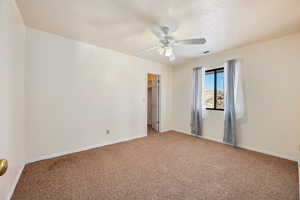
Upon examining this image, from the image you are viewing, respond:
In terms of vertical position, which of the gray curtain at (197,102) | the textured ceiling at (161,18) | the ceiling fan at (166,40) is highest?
the textured ceiling at (161,18)

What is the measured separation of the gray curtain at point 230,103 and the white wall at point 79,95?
87.7 inches

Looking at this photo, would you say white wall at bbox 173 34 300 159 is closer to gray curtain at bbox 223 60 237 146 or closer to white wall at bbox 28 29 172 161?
gray curtain at bbox 223 60 237 146

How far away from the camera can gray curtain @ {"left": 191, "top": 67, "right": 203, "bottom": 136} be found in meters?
3.73

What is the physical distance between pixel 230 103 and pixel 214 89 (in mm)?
676

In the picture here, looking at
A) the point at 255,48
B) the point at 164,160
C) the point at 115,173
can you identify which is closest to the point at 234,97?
the point at 255,48

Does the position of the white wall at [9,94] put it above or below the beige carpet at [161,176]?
above

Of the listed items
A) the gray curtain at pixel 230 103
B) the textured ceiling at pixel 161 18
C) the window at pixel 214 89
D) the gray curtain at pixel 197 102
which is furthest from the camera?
the gray curtain at pixel 197 102

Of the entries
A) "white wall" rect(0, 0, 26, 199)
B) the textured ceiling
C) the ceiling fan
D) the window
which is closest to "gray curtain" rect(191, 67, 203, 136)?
the window

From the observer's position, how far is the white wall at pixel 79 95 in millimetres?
2314

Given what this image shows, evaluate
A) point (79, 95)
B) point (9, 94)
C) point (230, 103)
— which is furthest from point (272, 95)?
point (9, 94)

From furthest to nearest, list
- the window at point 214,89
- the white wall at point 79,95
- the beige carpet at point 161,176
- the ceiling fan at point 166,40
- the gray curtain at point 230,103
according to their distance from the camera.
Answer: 1. the window at point 214,89
2. the gray curtain at point 230,103
3. the white wall at point 79,95
4. the ceiling fan at point 166,40
5. the beige carpet at point 161,176

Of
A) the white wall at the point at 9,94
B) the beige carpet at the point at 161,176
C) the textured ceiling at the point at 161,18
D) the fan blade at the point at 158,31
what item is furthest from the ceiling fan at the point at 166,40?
the beige carpet at the point at 161,176

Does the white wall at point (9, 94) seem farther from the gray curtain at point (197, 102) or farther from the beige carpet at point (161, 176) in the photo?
the gray curtain at point (197, 102)

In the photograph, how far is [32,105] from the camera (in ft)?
7.42
